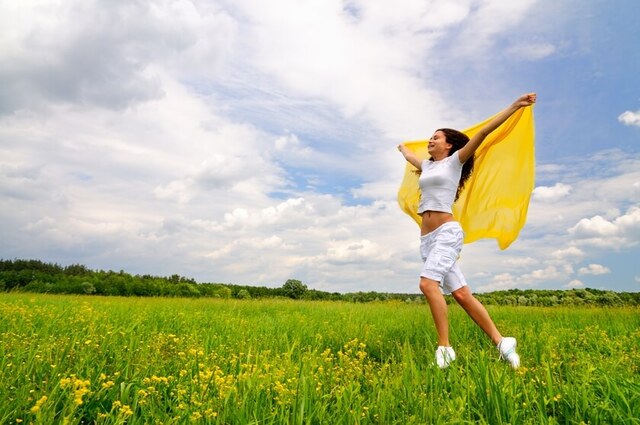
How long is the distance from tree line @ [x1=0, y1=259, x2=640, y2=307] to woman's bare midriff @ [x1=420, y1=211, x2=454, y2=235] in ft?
56.7

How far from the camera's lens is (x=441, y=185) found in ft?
19.9

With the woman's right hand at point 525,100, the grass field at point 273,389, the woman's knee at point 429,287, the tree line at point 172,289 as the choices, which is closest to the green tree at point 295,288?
the tree line at point 172,289

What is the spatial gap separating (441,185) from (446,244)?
79cm

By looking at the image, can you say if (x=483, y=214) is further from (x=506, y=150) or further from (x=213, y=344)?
(x=213, y=344)

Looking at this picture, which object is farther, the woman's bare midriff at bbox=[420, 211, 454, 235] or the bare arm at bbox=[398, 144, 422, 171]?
the bare arm at bbox=[398, 144, 422, 171]

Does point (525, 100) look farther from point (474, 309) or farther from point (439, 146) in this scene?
point (474, 309)

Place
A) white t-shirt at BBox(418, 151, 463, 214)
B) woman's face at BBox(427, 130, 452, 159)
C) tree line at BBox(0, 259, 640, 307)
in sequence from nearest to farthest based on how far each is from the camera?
white t-shirt at BBox(418, 151, 463, 214), woman's face at BBox(427, 130, 452, 159), tree line at BBox(0, 259, 640, 307)

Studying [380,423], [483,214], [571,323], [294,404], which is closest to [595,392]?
[380,423]

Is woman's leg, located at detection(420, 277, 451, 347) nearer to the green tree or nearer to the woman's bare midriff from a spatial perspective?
the woman's bare midriff

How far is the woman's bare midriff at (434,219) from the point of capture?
6016 millimetres

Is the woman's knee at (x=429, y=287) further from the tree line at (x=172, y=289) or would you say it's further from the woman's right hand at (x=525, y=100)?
the tree line at (x=172, y=289)

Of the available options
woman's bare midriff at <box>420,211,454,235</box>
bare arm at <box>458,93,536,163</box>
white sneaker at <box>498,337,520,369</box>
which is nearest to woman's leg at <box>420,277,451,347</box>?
white sneaker at <box>498,337,520,369</box>

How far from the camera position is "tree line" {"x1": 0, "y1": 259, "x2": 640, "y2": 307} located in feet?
78.9

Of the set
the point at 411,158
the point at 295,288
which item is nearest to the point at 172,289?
the point at 295,288
